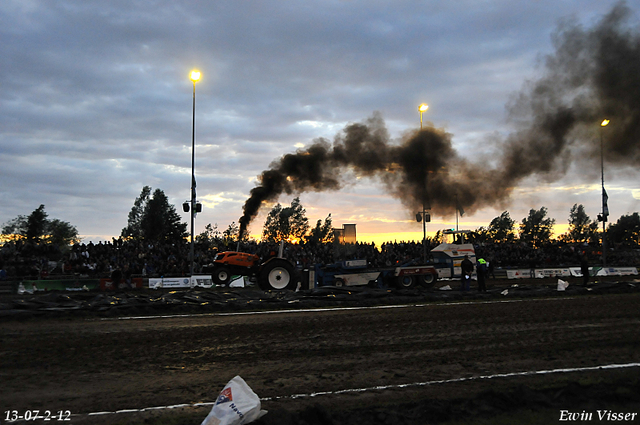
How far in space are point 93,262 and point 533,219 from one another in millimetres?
90883

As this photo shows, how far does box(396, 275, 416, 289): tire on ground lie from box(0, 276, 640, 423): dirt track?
10467mm

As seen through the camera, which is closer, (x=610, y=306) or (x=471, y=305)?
(x=610, y=306)

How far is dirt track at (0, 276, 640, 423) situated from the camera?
15.2 feet

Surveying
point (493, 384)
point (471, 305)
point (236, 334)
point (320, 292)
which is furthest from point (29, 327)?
point (471, 305)

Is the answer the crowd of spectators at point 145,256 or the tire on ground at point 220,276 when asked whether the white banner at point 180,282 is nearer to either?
the crowd of spectators at point 145,256

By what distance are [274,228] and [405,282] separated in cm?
4447

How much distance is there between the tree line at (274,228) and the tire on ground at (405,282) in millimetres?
26965

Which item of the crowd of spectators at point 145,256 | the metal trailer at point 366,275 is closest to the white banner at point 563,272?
the crowd of spectators at point 145,256

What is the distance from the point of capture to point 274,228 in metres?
64.6

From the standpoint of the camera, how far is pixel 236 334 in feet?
28.0

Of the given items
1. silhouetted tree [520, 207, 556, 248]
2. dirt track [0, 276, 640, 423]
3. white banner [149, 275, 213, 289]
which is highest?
silhouetted tree [520, 207, 556, 248]

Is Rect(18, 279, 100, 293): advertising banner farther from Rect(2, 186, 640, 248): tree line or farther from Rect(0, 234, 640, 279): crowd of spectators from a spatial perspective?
Rect(2, 186, 640, 248): tree line

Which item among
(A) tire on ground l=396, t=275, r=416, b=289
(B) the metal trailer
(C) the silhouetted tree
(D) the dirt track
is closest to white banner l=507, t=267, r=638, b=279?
(B) the metal trailer

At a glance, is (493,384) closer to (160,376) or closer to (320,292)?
(160,376)
